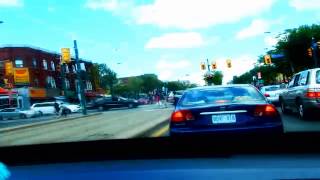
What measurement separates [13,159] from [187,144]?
2.84 ft

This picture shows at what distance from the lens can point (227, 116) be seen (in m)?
→ 8.10

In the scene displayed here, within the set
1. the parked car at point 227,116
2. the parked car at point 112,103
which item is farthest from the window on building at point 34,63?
the parked car at point 227,116

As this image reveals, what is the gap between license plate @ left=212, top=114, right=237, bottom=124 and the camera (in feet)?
26.5

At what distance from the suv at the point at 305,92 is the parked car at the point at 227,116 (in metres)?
5.72

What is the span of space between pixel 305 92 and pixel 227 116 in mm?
6751

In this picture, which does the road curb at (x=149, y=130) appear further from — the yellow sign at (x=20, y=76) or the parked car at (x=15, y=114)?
the yellow sign at (x=20, y=76)

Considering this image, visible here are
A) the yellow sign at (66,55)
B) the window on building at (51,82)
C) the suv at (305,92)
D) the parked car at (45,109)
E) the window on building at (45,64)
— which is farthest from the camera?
the window on building at (51,82)

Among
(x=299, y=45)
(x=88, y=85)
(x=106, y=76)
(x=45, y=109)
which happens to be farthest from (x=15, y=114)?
(x=106, y=76)

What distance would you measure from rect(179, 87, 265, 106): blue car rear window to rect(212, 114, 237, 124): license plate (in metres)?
0.31

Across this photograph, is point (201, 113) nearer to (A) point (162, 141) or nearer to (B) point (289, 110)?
(A) point (162, 141)

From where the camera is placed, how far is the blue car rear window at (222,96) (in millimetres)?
8477

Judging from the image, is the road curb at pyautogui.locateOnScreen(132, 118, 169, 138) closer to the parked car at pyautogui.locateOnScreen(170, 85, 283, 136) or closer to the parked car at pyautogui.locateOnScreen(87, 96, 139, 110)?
the parked car at pyautogui.locateOnScreen(170, 85, 283, 136)

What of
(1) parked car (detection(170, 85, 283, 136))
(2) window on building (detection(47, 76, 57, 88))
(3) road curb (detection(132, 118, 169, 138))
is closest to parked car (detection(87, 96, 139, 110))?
(2) window on building (detection(47, 76, 57, 88))

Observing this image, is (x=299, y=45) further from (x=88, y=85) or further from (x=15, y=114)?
(x=88, y=85)
